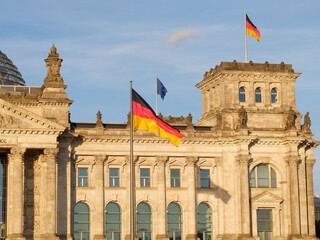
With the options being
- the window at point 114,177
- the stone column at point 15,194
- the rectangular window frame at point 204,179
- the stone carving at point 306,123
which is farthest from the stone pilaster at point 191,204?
the stone column at point 15,194

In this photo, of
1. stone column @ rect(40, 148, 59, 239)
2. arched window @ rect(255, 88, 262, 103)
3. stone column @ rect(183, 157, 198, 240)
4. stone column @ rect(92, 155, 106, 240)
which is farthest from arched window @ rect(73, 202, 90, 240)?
arched window @ rect(255, 88, 262, 103)

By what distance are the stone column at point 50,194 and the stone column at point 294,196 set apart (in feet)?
75.5

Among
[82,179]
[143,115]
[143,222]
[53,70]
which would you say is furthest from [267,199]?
[143,115]

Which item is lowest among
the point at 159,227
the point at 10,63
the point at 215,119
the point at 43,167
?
the point at 159,227

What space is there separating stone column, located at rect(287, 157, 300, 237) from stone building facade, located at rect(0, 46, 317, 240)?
0.10 metres

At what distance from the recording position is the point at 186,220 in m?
80.1

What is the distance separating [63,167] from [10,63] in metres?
21.7

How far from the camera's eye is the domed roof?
90875 mm

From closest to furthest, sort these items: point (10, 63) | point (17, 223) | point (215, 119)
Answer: point (17, 223) < point (215, 119) < point (10, 63)

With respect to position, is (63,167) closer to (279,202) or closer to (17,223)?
(17,223)

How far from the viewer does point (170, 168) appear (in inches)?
3184

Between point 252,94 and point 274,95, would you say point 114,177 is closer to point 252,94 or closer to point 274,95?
point 252,94

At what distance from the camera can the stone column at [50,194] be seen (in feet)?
242

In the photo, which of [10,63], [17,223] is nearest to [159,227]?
[17,223]
